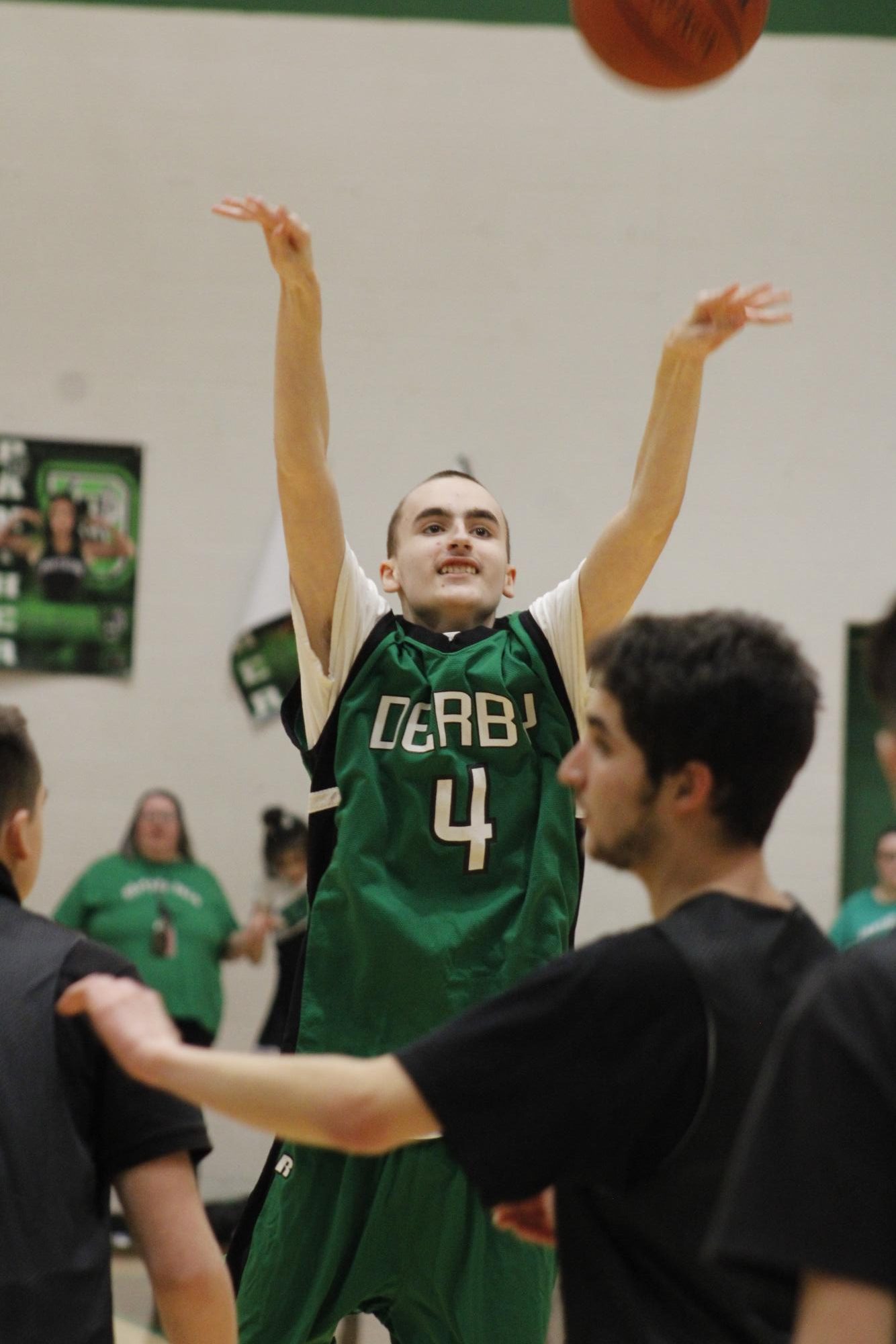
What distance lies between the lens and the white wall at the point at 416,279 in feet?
29.0

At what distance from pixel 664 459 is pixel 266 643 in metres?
5.61

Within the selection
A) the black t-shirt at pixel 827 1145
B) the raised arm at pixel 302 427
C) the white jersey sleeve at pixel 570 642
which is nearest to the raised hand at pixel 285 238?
the raised arm at pixel 302 427

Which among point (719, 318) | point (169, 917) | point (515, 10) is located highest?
point (515, 10)

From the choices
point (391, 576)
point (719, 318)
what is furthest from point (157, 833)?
point (719, 318)

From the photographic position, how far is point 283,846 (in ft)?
28.1

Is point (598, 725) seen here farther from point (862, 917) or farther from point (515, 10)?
point (515, 10)

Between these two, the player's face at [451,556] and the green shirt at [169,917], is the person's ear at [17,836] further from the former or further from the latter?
the green shirt at [169,917]

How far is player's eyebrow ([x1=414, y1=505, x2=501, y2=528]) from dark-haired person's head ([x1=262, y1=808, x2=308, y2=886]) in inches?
194

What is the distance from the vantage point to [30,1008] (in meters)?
2.14

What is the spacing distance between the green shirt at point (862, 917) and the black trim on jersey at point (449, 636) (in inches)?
189

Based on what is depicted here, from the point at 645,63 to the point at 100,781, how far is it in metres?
5.58

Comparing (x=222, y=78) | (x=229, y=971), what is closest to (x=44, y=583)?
(x=229, y=971)

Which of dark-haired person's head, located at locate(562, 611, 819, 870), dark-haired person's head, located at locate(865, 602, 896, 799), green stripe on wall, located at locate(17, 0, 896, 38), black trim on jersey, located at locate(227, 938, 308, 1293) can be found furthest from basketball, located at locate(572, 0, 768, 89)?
green stripe on wall, located at locate(17, 0, 896, 38)

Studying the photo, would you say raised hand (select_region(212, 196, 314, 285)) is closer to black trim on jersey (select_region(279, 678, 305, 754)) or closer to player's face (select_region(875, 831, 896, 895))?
black trim on jersey (select_region(279, 678, 305, 754))
